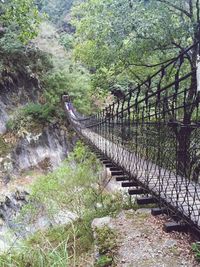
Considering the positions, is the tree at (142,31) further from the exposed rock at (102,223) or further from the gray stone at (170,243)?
the gray stone at (170,243)

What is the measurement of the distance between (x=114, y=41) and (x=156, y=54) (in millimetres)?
726

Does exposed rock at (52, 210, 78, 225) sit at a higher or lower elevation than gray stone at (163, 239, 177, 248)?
lower

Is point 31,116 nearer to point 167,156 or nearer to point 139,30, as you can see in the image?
point 139,30

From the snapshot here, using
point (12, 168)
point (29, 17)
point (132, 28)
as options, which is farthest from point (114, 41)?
point (12, 168)

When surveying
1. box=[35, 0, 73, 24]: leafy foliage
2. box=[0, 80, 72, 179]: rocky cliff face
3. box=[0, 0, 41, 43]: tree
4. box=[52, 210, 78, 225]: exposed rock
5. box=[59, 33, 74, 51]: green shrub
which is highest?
box=[35, 0, 73, 24]: leafy foliage

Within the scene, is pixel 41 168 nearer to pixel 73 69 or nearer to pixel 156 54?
pixel 73 69

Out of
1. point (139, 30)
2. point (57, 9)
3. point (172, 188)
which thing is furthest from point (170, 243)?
point (57, 9)

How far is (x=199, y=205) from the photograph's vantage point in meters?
2.10

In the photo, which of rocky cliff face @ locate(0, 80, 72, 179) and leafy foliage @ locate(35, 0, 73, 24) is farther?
leafy foliage @ locate(35, 0, 73, 24)

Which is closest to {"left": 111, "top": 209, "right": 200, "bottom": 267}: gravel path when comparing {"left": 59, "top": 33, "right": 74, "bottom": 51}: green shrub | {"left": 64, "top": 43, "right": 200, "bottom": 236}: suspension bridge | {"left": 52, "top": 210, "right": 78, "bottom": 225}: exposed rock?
{"left": 64, "top": 43, "right": 200, "bottom": 236}: suspension bridge

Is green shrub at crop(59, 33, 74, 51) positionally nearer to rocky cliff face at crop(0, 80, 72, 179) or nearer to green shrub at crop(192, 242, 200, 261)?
rocky cliff face at crop(0, 80, 72, 179)

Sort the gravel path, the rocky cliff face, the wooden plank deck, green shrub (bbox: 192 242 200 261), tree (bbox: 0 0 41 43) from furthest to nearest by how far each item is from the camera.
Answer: the rocky cliff face → tree (bbox: 0 0 41 43) → the gravel path → green shrub (bbox: 192 242 200 261) → the wooden plank deck

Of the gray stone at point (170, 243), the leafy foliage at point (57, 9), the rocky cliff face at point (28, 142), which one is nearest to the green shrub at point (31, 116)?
the rocky cliff face at point (28, 142)

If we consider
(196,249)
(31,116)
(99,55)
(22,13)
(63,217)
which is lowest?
(63,217)
